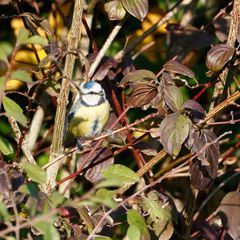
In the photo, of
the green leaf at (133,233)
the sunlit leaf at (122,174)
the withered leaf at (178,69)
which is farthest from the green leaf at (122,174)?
the withered leaf at (178,69)

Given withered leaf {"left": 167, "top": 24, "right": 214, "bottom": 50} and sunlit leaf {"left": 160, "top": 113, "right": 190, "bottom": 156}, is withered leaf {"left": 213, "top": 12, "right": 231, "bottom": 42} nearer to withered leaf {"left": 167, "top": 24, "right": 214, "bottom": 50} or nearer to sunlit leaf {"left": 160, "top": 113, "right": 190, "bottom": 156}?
withered leaf {"left": 167, "top": 24, "right": 214, "bottom": 50}

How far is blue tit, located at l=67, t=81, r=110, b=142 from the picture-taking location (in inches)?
116

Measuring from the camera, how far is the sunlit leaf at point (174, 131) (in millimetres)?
1974

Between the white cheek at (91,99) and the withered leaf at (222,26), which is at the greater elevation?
the withered leaf at (222,26)

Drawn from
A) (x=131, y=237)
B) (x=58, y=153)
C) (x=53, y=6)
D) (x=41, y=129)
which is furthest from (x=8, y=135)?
(x=131, y=237)

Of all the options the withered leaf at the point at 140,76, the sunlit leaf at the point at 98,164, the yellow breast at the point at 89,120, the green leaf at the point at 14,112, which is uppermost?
the green leaf at the point at 14,112

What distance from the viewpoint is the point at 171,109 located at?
205 centimetres

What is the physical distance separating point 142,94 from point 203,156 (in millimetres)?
304

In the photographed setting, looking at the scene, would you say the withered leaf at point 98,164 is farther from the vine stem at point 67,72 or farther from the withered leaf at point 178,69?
the withered leaf at point 178,69

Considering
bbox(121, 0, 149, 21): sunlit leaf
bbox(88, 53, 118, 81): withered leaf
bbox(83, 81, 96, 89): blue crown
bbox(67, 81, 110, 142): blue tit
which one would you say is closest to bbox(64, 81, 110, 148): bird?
bbox(67, 81, 110, 142): blue tit

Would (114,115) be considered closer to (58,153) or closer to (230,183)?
(58,153)

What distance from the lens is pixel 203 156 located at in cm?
214

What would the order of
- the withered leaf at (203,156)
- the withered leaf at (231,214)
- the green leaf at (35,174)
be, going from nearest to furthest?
the green leaf at (35,174) < the withered leaf at (203,156) < the withered leaf at (231,214)

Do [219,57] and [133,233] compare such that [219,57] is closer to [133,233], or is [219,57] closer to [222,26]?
[222,26]
